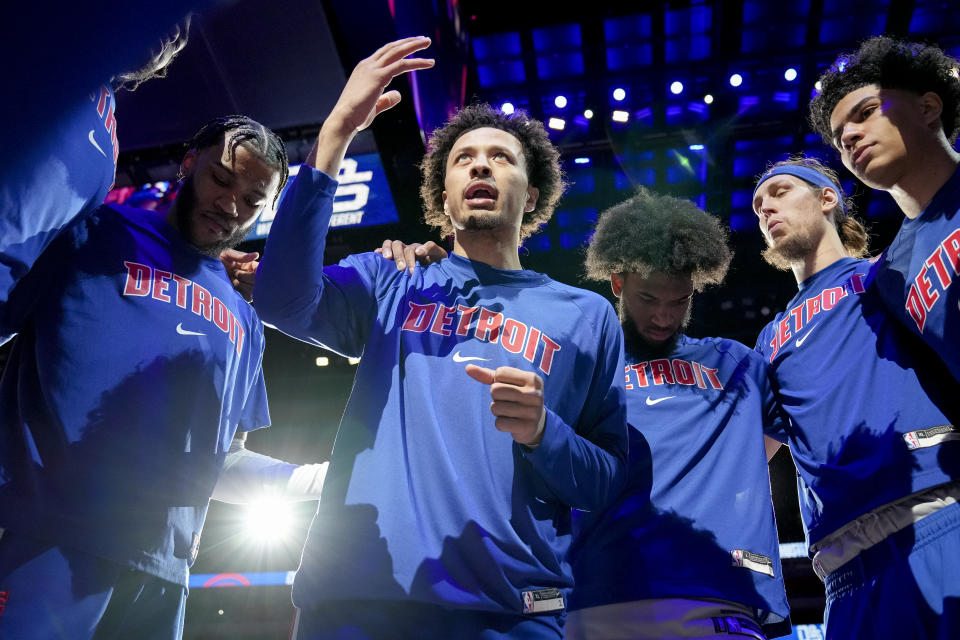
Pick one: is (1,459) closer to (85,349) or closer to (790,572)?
(85,349)

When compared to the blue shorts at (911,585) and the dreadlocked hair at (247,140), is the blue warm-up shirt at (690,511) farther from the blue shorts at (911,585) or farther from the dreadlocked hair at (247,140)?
the dreadlocked hair at (247,140)

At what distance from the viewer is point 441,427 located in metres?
1.31

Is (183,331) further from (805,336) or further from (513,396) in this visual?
(805,336)

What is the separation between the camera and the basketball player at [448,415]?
1.13 m

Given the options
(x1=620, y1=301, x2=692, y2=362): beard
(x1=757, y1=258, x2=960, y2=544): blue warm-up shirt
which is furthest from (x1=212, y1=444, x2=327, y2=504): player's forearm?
(x1=757, y1=258, x2=960, y2=544): blue warm-up shirt

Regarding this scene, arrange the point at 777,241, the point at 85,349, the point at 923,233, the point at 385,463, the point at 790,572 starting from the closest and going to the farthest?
the point at 385,463 < the point at 85,349 < the point at 923,233 < the point at 777,241 < the point at 790,572

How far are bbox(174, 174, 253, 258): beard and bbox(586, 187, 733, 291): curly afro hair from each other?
1.40m

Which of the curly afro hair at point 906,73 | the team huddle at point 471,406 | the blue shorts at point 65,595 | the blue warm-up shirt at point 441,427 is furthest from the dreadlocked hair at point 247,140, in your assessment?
the curly afro hair at point 906,73

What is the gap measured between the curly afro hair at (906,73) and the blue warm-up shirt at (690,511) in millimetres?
1016

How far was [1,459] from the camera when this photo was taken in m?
1.46

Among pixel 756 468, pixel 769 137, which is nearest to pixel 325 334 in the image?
pixel 756 468

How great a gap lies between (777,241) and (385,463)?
1.83 meters

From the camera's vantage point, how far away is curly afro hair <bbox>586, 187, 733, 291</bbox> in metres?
2.50

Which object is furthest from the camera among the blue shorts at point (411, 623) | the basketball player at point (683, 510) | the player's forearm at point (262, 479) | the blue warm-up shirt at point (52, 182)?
the player's forearm at point (262, 479)
